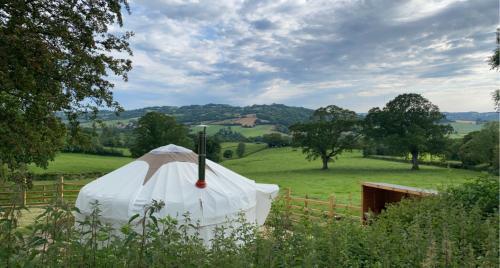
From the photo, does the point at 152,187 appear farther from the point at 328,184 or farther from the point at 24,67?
the point at 328,184

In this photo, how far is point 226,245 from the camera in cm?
283

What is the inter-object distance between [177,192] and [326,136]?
29446 mm

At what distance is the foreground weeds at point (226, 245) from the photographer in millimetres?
1972

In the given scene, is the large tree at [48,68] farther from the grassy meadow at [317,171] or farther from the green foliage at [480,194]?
the grassy meadow at [317,171]

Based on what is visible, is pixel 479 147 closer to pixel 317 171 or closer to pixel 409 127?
pixel 409 127

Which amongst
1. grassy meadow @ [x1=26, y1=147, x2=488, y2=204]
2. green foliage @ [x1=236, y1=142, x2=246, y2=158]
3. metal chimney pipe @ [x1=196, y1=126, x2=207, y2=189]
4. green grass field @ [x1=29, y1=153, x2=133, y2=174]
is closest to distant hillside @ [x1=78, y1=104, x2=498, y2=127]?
green foliage @ [x1=236, y1=142, x2=246, y2=158]

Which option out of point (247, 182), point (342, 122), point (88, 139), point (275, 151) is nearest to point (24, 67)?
point (88, 139)

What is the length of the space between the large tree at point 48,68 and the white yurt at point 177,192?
1.93 m

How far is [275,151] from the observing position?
50.2m

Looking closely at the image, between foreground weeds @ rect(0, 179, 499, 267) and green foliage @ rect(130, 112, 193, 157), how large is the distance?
32715 mm

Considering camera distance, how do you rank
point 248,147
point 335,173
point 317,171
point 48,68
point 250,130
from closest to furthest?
point 48,68, point 335,173, point 317,171, point 248,147, point 250,130

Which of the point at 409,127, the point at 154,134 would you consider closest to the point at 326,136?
the point at 409,127

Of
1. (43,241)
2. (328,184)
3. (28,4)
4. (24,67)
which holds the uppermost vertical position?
(28,4)

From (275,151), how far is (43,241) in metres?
48.7
